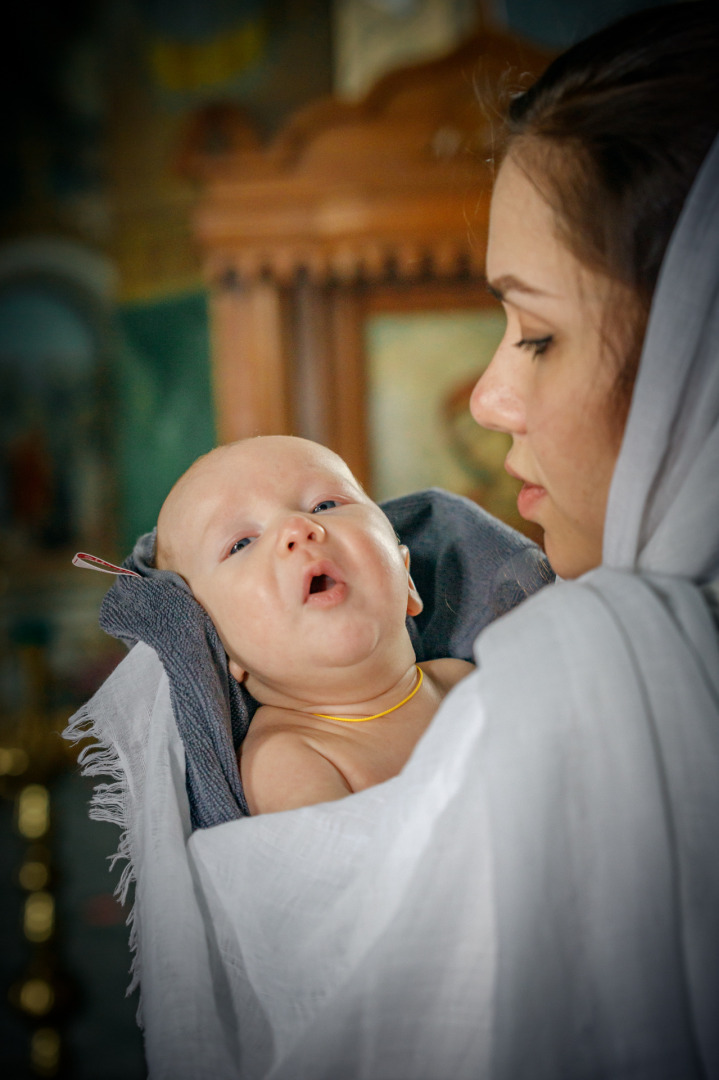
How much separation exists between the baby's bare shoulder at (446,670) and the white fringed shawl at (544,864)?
1.06 ft

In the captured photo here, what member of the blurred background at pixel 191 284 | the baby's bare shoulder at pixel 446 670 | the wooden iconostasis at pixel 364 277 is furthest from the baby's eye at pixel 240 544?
the wooden iconostasis at pixel 364 277

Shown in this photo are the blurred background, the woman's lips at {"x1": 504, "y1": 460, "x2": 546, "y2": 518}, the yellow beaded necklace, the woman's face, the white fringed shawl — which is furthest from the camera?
the blurred background

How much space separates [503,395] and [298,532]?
0.21 meters

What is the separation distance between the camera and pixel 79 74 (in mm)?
3391

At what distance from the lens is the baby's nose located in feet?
2.29

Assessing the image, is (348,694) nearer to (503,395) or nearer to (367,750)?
(367,750)

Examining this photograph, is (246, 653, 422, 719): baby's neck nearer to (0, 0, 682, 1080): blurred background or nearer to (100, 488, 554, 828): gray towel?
(100, 488, 554, 828): gray towel

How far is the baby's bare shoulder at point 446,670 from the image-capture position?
33.8 inches

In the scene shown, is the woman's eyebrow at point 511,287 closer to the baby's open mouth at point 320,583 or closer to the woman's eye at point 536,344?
the woman's eye at point 536,344

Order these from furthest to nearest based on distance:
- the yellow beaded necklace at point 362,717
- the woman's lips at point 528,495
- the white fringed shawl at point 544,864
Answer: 1. the yellow beaded necklace at point 362,717
2. the woman's lips at point 528,495
3. the white fringed shawl at point 544,864

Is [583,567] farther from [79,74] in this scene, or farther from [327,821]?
[79,74]

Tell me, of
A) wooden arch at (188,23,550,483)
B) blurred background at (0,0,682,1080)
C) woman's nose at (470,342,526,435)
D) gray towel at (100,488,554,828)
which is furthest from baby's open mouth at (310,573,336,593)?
wooden arch at (188,23,550,483)

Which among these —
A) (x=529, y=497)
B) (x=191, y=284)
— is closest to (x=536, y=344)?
(x=529, y=497)

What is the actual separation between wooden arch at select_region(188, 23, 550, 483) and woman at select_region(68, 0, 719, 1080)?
7.99ft
